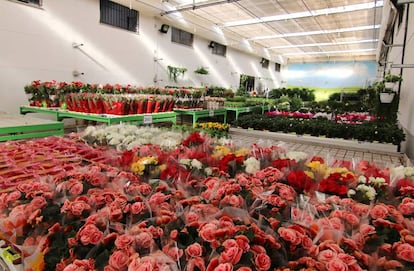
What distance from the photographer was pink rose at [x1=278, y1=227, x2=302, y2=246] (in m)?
0.79

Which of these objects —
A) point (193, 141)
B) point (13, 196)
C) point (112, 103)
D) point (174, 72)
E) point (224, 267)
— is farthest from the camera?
point (174, 72)

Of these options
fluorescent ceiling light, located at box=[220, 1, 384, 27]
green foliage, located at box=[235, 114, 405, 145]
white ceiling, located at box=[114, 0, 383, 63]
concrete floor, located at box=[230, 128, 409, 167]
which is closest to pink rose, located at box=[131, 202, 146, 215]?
concrete floor, located at box=[230, 128, 409, 167]

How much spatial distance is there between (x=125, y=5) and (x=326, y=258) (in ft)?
26.5

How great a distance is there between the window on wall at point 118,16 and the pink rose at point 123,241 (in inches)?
298

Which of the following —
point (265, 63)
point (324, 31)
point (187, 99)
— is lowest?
point (187, 99)

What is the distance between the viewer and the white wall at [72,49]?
528 centimetres

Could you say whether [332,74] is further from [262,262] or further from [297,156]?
[262,262]

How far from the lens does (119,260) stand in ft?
2.31

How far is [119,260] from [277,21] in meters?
10.4

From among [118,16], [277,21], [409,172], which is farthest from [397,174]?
[277,21]

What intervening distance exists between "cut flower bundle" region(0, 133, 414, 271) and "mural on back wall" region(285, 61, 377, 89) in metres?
18.8

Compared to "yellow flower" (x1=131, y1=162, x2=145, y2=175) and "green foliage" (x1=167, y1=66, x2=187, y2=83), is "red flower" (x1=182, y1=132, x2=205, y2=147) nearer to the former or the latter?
"yellow flower" (x1=131, y1=162, x2=145, y2=175)

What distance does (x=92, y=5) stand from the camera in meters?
6.65

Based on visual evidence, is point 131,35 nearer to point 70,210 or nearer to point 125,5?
point 125,5
